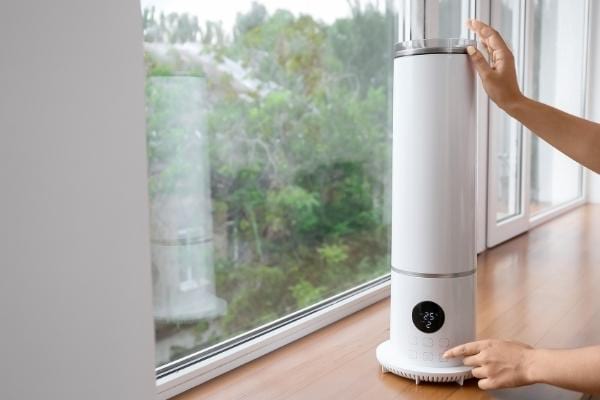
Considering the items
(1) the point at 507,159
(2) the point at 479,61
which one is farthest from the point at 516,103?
(1) the point at 507,159

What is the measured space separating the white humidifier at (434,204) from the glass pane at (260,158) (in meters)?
0.49

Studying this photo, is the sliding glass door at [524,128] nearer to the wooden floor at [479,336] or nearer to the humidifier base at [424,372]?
the wooden floor at [479,336]

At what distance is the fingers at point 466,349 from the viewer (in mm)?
1309

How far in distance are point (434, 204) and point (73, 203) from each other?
728mm

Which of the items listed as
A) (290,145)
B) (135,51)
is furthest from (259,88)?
(135,51)

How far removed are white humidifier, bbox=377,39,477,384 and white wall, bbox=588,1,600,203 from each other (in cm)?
338

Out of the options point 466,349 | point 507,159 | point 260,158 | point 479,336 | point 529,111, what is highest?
point 529,111

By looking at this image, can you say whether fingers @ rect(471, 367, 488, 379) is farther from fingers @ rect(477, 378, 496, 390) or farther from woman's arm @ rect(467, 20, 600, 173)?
woman's arm @ rect(467, 20, 600, 173)

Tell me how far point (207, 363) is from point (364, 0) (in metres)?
1.33

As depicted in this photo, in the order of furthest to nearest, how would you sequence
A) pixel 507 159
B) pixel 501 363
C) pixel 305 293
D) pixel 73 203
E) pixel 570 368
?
A: pixel 507 159 → pixel 305 293 → pixel 501 363 → pixel 570 368 → pixel 73 203

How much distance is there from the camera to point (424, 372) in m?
1.41

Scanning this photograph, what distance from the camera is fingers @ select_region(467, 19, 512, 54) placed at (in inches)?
54.9

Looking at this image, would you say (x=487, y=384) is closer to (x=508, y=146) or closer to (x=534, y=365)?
(x=534, y=365)

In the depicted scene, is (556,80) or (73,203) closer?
(73,203)
